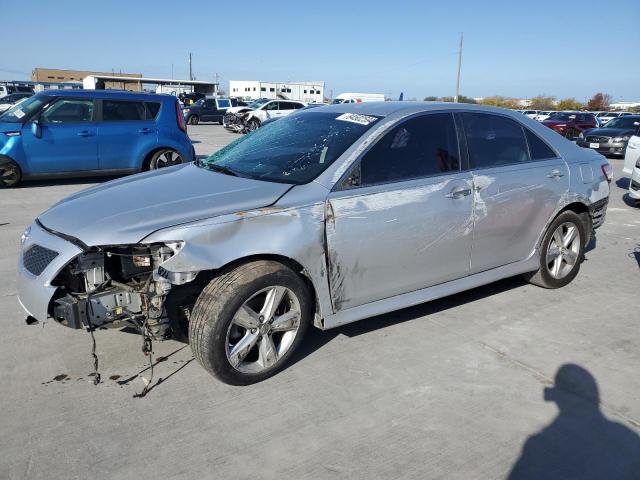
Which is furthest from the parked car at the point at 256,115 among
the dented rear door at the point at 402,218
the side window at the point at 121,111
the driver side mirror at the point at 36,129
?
the dented rear door at the point at 402,218

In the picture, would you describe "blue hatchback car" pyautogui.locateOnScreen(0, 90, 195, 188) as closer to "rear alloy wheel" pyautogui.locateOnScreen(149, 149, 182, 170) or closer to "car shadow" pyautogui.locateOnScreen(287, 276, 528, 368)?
"rear alloy wheel" pyautogui.locateOnScreen(149, 149, 182, 170)

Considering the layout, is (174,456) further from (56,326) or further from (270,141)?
(270,141)

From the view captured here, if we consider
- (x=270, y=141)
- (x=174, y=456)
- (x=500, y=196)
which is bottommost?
(x=174, y=456)

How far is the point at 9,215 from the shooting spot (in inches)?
288

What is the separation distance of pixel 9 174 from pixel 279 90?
5656 cm

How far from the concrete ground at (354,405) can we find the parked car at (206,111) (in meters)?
29.4

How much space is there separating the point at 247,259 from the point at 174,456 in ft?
3.70

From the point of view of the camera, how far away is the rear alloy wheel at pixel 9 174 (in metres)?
9.12

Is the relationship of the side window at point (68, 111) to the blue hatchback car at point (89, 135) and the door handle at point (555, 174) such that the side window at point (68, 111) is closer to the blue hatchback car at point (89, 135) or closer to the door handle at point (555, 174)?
the blue hatchback car at point (89, 135)

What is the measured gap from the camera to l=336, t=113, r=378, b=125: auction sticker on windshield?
12.4 ft

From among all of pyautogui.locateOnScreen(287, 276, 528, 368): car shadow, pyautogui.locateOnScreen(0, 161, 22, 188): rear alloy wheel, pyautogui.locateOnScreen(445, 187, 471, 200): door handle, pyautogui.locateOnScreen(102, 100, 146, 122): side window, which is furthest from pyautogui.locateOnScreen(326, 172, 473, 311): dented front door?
pyautogui.locateOnScreen(0, 161, 22, 188): rear alloy wheel

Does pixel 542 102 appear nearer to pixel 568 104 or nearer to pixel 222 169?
pixel 568 104

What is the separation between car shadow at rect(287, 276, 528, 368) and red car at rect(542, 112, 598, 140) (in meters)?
21.9

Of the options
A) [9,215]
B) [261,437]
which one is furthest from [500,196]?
[9,215]
